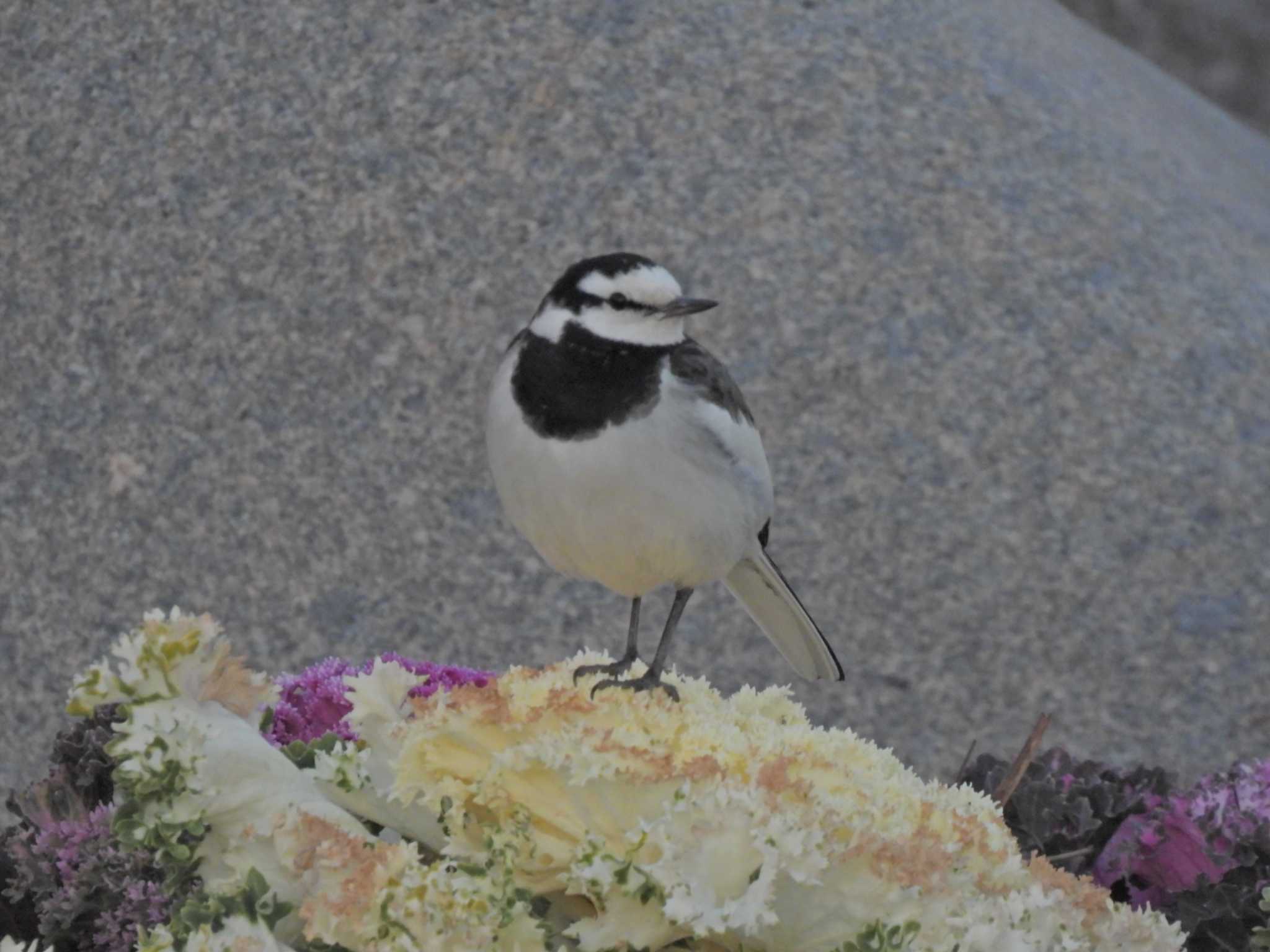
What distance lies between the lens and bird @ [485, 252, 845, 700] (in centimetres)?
171

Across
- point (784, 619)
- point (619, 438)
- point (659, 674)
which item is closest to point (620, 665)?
point (659, 674)

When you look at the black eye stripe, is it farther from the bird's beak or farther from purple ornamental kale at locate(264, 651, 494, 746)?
purple ornamental kale at locate(264, 651, 494, 746)

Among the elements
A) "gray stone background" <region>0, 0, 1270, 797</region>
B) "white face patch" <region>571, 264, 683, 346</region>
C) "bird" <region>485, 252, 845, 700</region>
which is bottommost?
"gray stone background" <region>0, 0, 1270, 797</region>

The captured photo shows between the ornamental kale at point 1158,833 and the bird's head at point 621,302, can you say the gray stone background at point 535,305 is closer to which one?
the ornamental kale at point 1158,833

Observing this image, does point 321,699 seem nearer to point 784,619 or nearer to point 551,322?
point 551,322

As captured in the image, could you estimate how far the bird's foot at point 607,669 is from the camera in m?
1.42

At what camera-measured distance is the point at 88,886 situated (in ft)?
4.77

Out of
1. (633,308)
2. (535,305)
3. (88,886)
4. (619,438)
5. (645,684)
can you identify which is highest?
(633,308)

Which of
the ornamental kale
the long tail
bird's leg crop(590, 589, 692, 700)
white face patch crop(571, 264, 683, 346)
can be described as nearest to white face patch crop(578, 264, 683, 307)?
white face patch crop(571, 264, 683, 346)

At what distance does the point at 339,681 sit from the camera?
1.69 metres

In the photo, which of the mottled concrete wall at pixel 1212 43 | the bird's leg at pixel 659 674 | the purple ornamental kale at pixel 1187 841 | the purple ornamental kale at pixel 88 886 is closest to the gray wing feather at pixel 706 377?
the bird's leg at pixel 659 674

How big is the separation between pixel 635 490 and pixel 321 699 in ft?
1.20

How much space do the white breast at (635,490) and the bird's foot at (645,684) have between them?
164mm

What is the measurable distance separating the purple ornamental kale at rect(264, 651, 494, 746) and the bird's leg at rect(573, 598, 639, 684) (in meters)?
0.11
